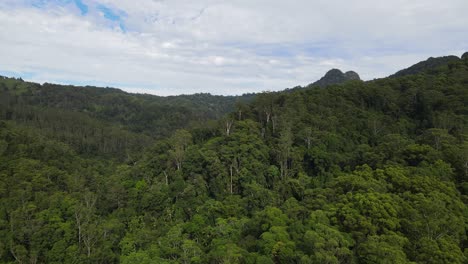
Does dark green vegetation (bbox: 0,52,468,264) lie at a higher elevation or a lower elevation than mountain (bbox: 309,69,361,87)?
lower

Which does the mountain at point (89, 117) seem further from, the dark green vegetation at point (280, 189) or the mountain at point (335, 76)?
the mountain at point (335, 76)

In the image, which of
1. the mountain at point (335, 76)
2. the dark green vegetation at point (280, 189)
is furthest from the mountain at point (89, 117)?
the mountain at point (335, 76)

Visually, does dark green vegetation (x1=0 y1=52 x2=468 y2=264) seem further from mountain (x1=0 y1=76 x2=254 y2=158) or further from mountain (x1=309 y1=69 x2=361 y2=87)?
mountain (x1=309 y1=69 x2=361 y2=87)

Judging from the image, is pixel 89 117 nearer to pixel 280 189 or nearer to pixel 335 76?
pixel 335 76

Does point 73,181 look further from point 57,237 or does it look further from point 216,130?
point 216,130

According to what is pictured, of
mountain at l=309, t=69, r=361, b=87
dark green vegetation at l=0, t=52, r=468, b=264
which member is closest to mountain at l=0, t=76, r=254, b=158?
dark green vegetation at l=0, t=52, r=468, b=264

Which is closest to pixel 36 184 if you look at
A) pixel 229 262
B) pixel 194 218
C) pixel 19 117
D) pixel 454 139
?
pixel 194 218

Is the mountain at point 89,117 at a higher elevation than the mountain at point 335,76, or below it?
below

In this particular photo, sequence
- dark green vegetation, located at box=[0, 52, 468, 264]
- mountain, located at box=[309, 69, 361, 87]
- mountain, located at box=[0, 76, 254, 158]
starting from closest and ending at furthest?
dark green vegetation, located at box=[0, 52, 468, 264] < mountain, located at box=[0, 76, 254, 158] < mountain, located at box=[309, 69, 361, 87]
